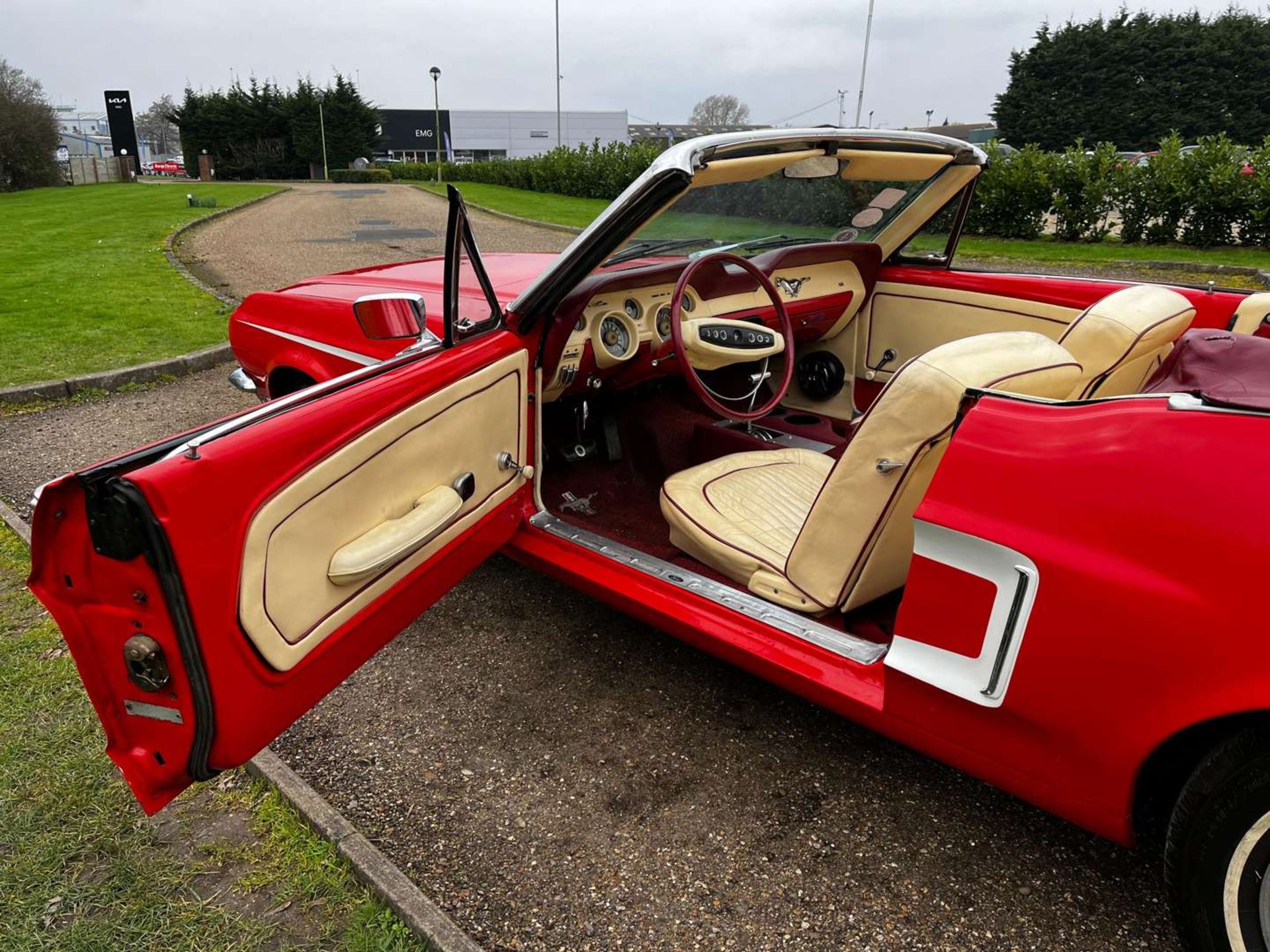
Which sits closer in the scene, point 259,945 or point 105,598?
point 105,598

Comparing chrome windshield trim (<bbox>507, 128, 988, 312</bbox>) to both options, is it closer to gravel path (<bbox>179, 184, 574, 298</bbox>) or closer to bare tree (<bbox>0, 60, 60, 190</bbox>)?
gravel path (<bbox>179, 184, 574, 298</bbox>)

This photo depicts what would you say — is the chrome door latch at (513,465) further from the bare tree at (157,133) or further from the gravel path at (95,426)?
the bare tree at (157,133)

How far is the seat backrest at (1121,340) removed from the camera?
A: 1.88m

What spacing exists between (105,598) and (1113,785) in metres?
1.92

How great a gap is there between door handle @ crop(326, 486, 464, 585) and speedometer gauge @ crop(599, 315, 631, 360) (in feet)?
3.24

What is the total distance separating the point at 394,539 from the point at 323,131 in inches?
1713

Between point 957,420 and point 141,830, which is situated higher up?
point 957,420

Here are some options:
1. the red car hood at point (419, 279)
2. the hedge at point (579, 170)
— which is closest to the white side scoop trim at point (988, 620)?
the red car hood at point (419, 279)

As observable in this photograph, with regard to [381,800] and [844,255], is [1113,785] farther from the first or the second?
[844,255]

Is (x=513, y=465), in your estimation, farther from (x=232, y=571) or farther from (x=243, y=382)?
(x=243, y=382)

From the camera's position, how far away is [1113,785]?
4.94 feet

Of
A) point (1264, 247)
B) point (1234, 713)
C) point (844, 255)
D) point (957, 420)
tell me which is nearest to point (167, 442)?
point (957, 420)

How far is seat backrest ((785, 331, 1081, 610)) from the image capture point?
1.72m

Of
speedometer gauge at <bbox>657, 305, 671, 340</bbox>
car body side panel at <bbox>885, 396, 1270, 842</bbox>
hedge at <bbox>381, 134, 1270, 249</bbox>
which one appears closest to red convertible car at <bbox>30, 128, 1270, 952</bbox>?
car body side panel at <bbox>885, 396, 1270, 842</bbox>
